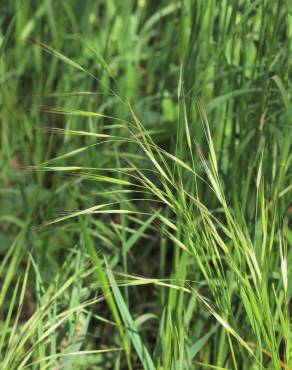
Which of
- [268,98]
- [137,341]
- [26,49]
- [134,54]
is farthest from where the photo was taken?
[26,49]

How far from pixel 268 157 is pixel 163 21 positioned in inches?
51.2

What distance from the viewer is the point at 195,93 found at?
1299 mm

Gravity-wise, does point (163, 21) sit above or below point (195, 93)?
above

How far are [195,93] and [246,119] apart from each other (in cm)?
18

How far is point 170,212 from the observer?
5.39ft

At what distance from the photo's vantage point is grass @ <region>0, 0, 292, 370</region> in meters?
1.07

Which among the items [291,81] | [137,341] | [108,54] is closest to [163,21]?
[108,54]

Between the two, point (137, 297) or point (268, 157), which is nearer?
point (268, 157)

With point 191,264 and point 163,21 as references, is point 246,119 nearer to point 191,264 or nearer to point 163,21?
point 191,264

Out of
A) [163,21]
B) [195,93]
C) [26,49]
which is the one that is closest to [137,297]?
[195,93]

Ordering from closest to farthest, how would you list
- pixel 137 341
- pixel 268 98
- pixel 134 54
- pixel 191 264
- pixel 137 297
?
pixel 137 341, pixel 268 98, pixel 191 264, pixel 137 297, pixel 134 54

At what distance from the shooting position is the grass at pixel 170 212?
107cm

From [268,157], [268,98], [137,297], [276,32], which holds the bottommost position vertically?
[137,297]

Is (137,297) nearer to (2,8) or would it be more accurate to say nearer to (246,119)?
(246,119)
